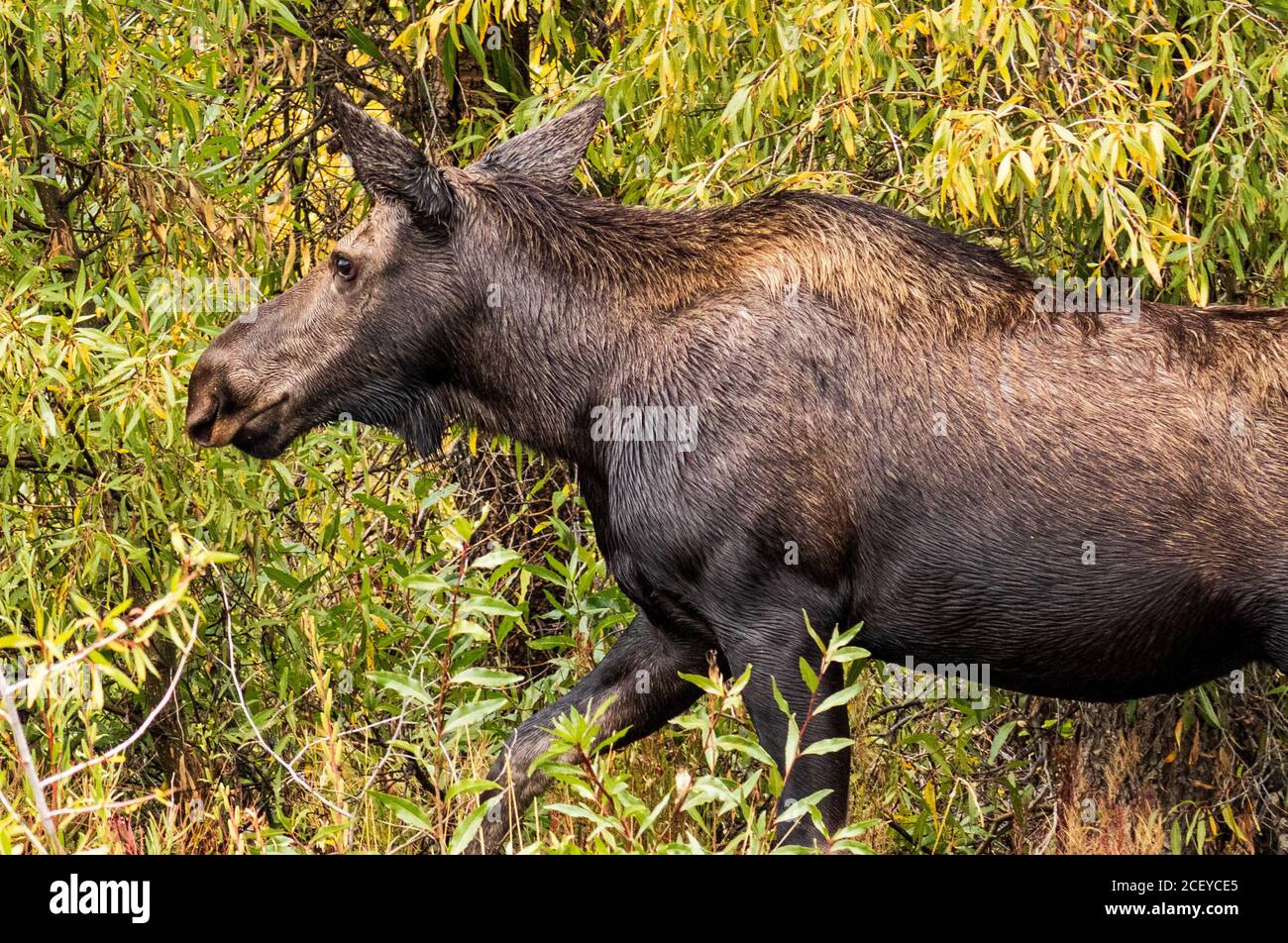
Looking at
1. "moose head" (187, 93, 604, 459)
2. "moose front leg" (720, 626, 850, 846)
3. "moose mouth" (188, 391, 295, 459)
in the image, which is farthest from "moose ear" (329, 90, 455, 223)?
"moose front leg" (720, 626, 850, 846)

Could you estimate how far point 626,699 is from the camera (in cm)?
651

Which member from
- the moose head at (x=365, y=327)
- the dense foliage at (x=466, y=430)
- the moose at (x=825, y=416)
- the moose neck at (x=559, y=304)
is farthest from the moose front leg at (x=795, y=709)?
the moose head at (x=365, y=327)

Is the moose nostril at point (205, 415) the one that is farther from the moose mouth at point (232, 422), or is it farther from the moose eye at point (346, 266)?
the moose eye at point (346, 266)

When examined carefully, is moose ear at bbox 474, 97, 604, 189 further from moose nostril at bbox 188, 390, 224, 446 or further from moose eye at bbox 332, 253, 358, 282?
moose nostril at bbox 188, 390, 224, 446

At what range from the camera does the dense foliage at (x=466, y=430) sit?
615 cm

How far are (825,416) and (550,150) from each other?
1598mm

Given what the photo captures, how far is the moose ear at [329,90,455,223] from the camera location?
6066mm

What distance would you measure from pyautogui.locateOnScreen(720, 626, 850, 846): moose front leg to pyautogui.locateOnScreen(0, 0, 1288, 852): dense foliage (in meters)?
0.24

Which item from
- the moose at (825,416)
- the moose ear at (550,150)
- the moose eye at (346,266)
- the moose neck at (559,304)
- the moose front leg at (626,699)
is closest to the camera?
the moose at (825,416)

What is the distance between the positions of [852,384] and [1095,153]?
3.40 feet

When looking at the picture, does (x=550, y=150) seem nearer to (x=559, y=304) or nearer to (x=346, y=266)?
(x=559, y=304)

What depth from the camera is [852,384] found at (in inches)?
232

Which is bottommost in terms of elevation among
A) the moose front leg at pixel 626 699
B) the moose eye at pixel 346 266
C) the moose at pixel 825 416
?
the moose front leg at pixel 626 699

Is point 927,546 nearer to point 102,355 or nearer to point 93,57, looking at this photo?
point 102,355
